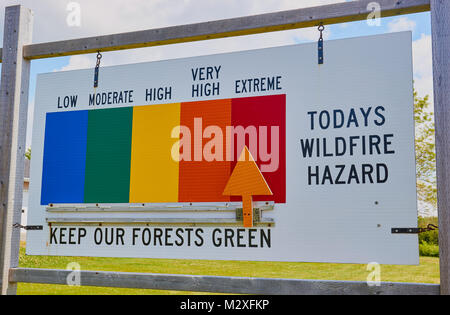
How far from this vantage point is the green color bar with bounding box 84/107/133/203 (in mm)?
3324

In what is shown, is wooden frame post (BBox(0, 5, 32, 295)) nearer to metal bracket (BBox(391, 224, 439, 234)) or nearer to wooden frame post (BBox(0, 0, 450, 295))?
wooden frame post (BBox(0, 0, 450, 295))

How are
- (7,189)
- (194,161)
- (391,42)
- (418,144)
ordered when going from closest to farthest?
1. (391,42)
2. (194,161)
3. (7,189)
4. (418,144)

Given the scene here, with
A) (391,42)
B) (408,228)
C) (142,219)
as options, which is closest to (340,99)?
(391,42)

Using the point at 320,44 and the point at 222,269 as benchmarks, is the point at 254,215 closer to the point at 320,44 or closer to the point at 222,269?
the point at 320,44

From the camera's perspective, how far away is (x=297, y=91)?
9.82ft

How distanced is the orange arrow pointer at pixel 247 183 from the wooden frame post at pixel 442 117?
100cm

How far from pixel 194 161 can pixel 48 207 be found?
4.07 ft

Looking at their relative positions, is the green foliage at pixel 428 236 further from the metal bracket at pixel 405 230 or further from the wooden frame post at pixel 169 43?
the wooden frame post at pixel 169 43

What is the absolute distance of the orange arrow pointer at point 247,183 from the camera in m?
2.94

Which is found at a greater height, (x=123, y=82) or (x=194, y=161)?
(x=123, y=82)

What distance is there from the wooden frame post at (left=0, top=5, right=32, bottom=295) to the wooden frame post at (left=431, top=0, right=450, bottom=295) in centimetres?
281

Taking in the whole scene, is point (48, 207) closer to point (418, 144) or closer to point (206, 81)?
point (206, 81)

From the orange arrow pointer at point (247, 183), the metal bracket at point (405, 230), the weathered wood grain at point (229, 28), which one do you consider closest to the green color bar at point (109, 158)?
the weathered wood grain at point (229, 28)
